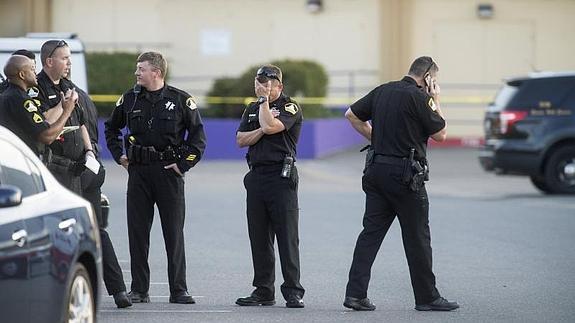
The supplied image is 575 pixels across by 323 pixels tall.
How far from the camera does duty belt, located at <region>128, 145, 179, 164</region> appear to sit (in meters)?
10.5

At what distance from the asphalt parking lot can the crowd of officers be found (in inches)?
11.1

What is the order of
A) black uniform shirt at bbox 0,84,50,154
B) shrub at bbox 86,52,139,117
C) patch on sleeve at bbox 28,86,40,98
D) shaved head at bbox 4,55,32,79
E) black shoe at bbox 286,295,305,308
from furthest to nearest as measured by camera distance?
1. shrub at bbox 86,52,139,117
2. black shoe at bbox 286,295,305,308
3. patch on sleeve at bbox 28,86,40,98
4. shaved head at bbox 4,55,32,79
5. black uniform shirt at bbox 0,84,50,154

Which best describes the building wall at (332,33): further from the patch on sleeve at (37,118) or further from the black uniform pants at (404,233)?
the patch on sleeve at (37,118)

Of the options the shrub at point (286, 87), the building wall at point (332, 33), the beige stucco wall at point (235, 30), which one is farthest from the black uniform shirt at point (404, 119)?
the beige stucco wall at point (235, 30)

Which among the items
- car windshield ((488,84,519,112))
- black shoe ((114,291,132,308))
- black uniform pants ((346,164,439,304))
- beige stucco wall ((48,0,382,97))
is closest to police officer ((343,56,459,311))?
black uniform pants ((346,164,439,304))

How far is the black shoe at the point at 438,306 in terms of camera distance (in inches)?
404

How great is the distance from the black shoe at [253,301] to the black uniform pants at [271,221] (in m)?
0.03

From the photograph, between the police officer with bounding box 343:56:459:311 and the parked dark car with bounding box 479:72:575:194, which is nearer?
the police officer with bounding box 343:56:459:311

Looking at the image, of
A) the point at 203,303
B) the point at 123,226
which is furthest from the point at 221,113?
the point at 203,303

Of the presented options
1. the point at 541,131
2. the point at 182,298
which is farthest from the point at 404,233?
the point at 541,131

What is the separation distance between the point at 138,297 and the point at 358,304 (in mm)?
1636

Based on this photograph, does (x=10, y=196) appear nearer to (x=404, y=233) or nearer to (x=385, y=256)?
(x=404, y=233)

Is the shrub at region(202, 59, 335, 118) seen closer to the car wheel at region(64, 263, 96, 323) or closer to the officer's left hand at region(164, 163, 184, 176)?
the officer's left hand at region(164, 163, 184, 176)

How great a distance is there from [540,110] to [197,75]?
50.6 ft
